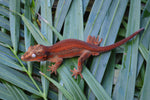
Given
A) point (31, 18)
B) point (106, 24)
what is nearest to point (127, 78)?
point (106, 24)

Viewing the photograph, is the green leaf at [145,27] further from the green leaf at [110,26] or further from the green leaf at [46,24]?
the green leaf at [46,24]

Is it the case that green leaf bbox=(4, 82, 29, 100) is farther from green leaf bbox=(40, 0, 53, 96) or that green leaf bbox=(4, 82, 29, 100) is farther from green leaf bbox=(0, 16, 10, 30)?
green leaf bbox=(0, 16, 10, 30)

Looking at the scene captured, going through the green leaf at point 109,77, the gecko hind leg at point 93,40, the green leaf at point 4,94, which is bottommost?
the green leaf at point 4,94

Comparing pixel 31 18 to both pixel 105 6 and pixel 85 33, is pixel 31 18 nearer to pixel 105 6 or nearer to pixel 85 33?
pixel 85 33

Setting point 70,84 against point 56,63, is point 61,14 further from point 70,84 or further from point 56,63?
point 70,84

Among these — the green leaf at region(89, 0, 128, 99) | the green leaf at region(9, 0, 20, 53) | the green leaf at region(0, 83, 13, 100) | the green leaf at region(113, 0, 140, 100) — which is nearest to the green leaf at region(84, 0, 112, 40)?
the green leaf at region(89, 0, 128, 99)

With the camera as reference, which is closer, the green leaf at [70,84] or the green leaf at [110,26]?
the green leaf at [70,84]

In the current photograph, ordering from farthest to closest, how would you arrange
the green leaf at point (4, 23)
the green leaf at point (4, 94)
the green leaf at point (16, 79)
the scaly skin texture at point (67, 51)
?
the green leaf at point (4, 23)
the scaly skin texture at point (67, 51)
the green leaf at point (16, 79)
the green leaf at point (4, 94)

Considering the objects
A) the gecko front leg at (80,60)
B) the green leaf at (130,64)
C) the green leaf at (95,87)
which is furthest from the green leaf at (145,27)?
the gecko front leg at (80,60)
